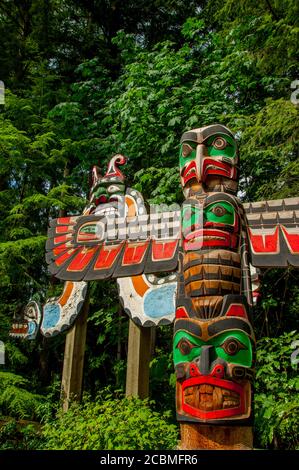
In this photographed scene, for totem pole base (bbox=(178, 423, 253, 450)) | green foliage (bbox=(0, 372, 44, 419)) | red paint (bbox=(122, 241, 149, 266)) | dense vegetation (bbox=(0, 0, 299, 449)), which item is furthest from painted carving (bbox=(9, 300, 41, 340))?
totem pole base (bbox=(178, 423, 253, 450))

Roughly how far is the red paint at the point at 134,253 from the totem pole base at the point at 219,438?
1.74 m

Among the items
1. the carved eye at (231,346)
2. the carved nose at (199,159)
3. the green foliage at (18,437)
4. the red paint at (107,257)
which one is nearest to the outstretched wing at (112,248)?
the red paint at (107,257)

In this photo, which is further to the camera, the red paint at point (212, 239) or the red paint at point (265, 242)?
the red paint at point (265, 242)

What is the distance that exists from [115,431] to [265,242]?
6.76 feet

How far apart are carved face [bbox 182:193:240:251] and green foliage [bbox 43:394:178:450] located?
4.40 feet

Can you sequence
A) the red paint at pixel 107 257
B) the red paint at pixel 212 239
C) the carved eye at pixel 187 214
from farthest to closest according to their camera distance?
the red paint at pixel 107 257 → the carved eye at pixel 187 214 → the red paint at pixel 212 239

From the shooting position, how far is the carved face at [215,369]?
118 inches

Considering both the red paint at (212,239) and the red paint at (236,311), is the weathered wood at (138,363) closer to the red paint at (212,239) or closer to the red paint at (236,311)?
the red paint at (212,239)

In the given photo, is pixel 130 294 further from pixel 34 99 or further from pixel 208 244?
pixel 34 99

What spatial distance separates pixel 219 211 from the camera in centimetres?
363

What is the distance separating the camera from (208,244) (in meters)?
3.53

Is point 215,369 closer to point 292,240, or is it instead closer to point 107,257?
point 292,240

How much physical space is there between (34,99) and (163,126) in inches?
116

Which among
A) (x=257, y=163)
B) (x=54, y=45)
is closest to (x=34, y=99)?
(x=54, y=45)
